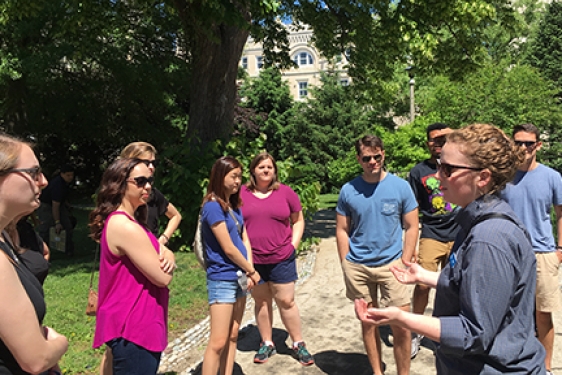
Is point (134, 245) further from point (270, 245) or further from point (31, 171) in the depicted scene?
point (270, 245)

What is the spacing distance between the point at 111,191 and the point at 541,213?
3502 millimetres

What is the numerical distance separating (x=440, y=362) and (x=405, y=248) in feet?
7.18

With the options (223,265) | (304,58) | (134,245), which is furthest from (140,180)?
(304,58)

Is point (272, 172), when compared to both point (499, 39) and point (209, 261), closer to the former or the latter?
point (209, 261)

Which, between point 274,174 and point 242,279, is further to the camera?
point 274,174

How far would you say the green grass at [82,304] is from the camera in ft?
15.4

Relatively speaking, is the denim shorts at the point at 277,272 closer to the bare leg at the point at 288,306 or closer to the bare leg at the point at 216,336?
the bare leg at the point at 288,306

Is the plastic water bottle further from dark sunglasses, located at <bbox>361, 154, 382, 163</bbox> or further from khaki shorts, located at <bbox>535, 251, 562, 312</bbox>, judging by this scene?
khaki shorts, located at <bbox>535, 251, 562, 312</bbox>

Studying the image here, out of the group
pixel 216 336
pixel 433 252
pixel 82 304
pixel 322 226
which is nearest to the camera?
pixel 216 336

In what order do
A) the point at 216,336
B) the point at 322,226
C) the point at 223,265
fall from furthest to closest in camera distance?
the point at 322,226, the point at 223,265, the point at 216,336

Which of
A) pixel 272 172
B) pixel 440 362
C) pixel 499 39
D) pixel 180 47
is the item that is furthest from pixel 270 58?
pixel 499 39

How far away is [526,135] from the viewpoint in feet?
13.4

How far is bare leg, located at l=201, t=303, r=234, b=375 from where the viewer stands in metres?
3.62

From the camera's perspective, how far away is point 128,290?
2.69 m
